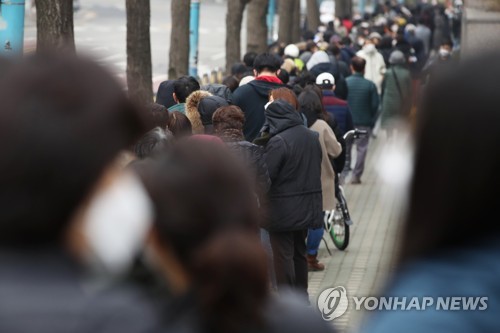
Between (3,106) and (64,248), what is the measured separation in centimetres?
25

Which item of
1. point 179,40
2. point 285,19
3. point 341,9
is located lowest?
point 341,9

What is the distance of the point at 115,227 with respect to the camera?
2199 millimetres

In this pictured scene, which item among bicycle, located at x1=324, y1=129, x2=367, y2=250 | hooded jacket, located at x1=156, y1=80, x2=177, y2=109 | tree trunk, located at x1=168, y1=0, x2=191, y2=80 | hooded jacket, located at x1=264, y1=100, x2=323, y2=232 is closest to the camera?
hooded jacket, located at x1=264, y1=100, x2=323, y2=232

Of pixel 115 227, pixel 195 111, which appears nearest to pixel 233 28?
pixel 195 111

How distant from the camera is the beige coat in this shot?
39.7 feet

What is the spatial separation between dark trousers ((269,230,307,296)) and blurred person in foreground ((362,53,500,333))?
8039mm

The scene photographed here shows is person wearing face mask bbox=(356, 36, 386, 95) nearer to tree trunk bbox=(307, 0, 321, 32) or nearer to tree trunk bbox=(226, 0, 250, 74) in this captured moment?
tree trunk bbox=(226, 0, 250, 74)

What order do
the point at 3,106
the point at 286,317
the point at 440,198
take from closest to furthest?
the point at 440,198 → the point at 3,106 → the point at 286,317

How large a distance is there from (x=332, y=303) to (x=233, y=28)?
15.3 meters

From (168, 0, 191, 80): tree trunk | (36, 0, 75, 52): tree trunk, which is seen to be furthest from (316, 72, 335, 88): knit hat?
(168, 0, 191, 80): tree trunk

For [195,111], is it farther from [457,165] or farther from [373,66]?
[373,66]

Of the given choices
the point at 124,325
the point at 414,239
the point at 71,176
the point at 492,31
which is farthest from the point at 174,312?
the point at 492,31

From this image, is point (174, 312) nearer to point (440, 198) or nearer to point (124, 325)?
point (124, 325)

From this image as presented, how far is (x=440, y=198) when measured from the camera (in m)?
2.06
